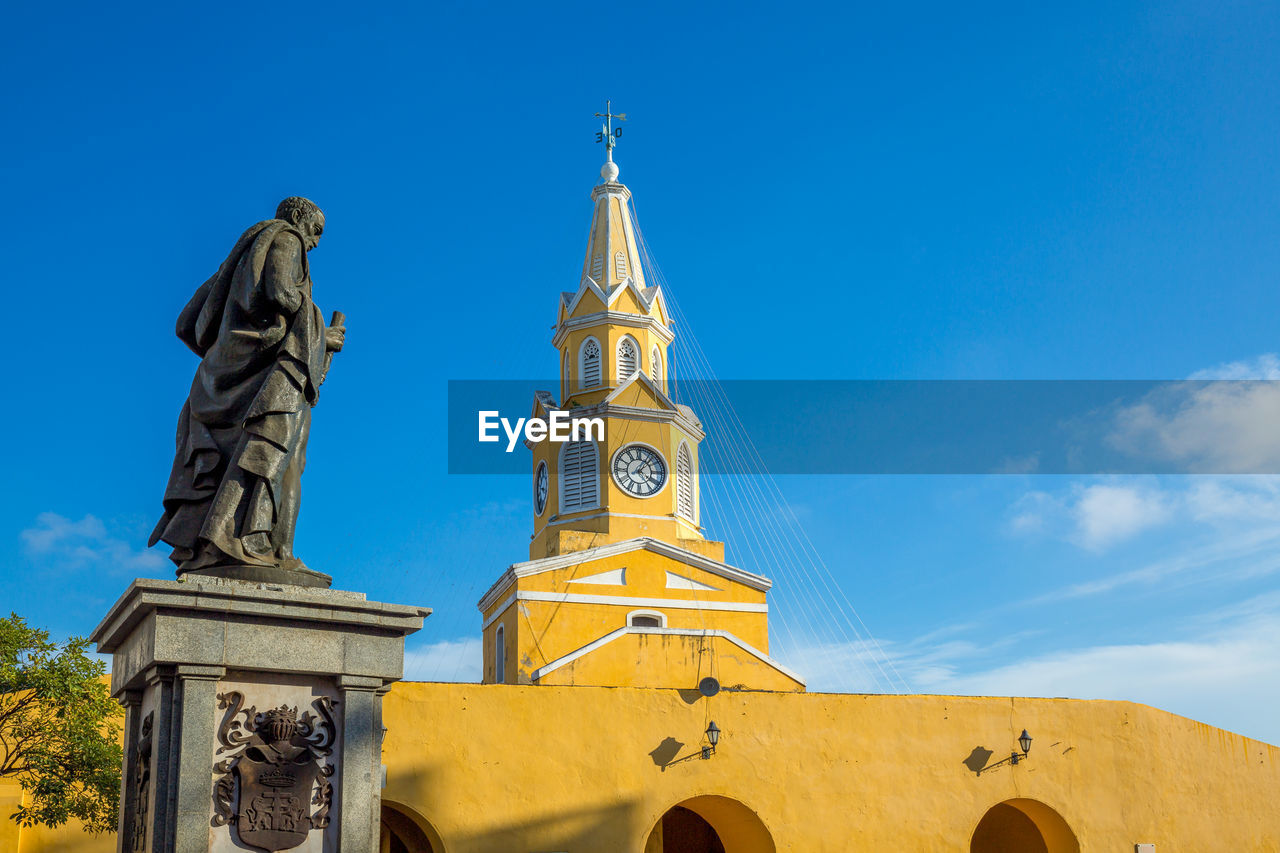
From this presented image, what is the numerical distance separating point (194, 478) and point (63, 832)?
8.95 metres

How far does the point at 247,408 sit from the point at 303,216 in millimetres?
1150

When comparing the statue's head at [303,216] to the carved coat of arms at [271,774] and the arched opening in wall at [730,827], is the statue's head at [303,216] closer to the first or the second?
the carved coat of arms at [271,774]

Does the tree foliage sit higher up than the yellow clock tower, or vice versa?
the yellow clock tower

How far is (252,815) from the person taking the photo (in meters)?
5.85

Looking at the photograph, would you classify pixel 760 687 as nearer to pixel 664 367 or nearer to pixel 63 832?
pixel 664 367

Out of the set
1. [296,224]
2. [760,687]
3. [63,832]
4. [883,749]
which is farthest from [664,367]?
[296,224]

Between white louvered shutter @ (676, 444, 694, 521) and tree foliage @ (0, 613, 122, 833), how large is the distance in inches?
619

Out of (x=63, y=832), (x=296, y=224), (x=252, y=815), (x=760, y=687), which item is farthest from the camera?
(x=760, y=687)

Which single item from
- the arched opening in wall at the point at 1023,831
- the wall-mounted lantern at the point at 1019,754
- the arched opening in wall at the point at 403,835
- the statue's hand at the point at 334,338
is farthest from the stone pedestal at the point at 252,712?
the arched opening in wall at the point at 1023,831

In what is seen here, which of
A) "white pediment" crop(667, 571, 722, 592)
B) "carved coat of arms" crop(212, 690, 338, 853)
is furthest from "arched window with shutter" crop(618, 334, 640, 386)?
"carved coat of arms" crop(212, 690, 338, 853)

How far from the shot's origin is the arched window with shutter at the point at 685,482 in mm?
27219

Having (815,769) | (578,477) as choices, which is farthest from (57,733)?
(578,477)

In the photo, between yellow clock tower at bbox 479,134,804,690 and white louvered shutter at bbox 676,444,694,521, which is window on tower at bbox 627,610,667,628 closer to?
yellow clock tower at bbox 479,134,804,690

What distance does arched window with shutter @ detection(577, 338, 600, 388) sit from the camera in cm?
2802
